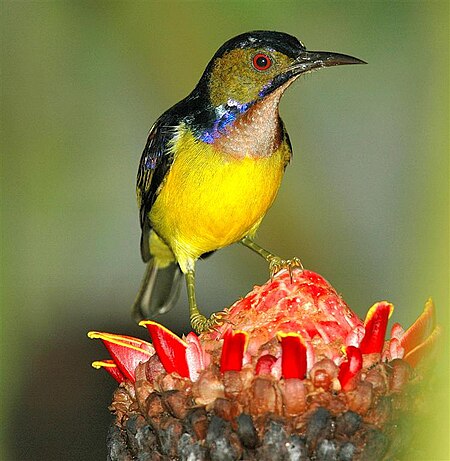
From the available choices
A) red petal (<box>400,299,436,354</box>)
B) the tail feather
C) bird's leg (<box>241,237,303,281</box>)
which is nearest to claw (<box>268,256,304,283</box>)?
bird's leg (<box>241,237,303,281</box>)

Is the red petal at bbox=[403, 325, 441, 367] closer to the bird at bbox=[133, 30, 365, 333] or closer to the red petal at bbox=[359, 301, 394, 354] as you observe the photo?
the red petal at bbox=[359, 301, 394, 354]

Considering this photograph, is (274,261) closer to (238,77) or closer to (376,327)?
(238,77)

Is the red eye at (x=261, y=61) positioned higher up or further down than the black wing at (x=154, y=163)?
higher up

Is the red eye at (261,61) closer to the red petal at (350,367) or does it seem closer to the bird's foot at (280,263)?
the bird's foot at (280,263)

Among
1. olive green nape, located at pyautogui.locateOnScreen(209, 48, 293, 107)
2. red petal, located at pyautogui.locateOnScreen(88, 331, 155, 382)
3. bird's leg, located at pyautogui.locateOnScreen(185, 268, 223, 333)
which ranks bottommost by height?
bird's leg, located at pyautogui.locateOnScreen(185, 268, 223, 333)

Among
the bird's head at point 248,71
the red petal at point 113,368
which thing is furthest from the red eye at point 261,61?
the red petal at point 113,368

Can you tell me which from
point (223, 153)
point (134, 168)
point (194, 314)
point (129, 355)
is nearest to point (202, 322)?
point (194, 314)

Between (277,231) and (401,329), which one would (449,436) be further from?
(277,231)
